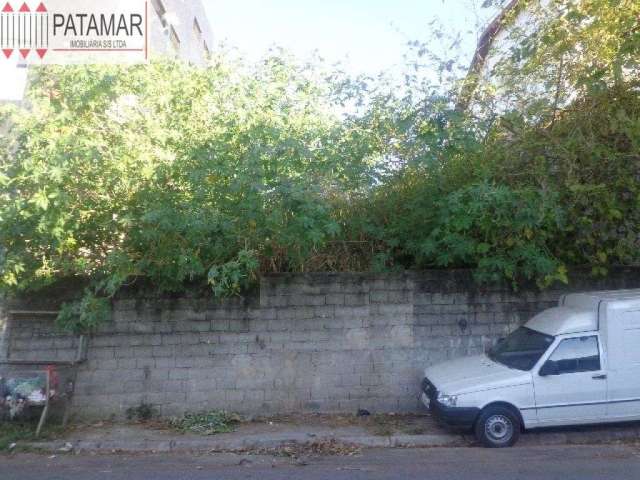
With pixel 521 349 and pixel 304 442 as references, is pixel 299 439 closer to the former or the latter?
pixel 304 442

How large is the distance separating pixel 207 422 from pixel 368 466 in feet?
8.89

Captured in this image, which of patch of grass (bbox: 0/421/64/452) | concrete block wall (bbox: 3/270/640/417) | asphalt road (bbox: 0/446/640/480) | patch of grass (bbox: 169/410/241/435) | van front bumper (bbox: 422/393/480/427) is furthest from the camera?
concrete block wall (bbox: 3/270/640/417)

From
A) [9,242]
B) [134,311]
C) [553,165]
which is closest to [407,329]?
[553,165]

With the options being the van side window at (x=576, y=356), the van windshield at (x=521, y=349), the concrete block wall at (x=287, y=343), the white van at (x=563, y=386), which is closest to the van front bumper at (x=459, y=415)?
the white van at (x=563, y=386)

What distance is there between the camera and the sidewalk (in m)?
8.06

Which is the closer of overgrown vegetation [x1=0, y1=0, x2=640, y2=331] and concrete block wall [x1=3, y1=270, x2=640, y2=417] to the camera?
overgrown vegetation [x1=0, y1=0, x2=640, y2=331]

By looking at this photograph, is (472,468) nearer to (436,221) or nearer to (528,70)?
(436,221)

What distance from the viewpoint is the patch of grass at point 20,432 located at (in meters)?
8.19

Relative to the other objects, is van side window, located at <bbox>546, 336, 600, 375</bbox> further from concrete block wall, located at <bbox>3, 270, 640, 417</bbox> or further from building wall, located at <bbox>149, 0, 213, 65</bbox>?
building wall, located at <bbox>149, 0, 213, 65</bbox>

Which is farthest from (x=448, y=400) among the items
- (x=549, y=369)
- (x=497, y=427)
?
(x=549, y=369)

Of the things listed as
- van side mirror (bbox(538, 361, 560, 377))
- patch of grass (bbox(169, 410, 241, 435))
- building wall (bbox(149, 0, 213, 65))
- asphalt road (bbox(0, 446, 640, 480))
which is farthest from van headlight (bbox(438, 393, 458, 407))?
building wall (bbox(149, 0, 213, 65))

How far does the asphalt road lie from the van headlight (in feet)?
1.91

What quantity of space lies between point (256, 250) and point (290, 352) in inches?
65.1

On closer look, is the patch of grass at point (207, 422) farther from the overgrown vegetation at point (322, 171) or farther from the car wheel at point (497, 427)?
the car wheel at point (497, 427)
